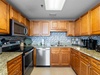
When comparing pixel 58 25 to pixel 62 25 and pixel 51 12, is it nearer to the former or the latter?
pixel 62 25

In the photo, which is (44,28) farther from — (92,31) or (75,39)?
(92,31)

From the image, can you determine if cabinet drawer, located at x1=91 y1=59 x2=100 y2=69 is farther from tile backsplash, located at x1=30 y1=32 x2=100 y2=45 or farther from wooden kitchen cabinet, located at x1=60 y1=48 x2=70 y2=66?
tile backsplash, located at x1=30 y1=32 x2=100 y2=45

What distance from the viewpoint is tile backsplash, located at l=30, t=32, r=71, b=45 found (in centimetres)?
564

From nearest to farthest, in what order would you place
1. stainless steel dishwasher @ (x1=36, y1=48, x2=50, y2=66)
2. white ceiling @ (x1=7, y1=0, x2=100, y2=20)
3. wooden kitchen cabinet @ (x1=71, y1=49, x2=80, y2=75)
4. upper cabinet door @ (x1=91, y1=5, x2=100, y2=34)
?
upper cabinet door @ (x1=91, y1=5, x2=100, y2=34) → white ceiling @ (x1=7, y1=0, x2=100, y2=20) → wooden kitchen cabinet @ (x1=71, y1=49, x2=80, y2=75) → stainless steel dishwasher @ (x1=36, y1=48, x2=50, y2=66)

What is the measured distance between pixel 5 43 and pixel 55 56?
2366 mm

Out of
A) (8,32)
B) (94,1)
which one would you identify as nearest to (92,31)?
(94,1)

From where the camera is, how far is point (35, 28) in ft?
17.6

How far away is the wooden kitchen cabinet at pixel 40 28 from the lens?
17.5ft

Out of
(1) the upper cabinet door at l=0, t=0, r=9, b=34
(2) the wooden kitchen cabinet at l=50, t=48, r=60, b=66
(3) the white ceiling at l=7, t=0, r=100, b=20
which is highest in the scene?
(3) the white ceiling at l=7, t=0, r=100, b=20

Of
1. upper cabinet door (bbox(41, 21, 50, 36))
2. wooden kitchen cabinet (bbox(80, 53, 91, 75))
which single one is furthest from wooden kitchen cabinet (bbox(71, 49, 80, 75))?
upper cabinet door (bbox(41, 21, 50, 36))

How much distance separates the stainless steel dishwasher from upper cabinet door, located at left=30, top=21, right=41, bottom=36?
87cm

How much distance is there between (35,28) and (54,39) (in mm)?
1076

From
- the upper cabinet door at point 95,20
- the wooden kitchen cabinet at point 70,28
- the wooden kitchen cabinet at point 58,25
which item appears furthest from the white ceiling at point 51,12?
the wooden kitchen cabinet at point 70,28

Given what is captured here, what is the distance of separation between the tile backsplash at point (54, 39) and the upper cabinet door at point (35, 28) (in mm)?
338
